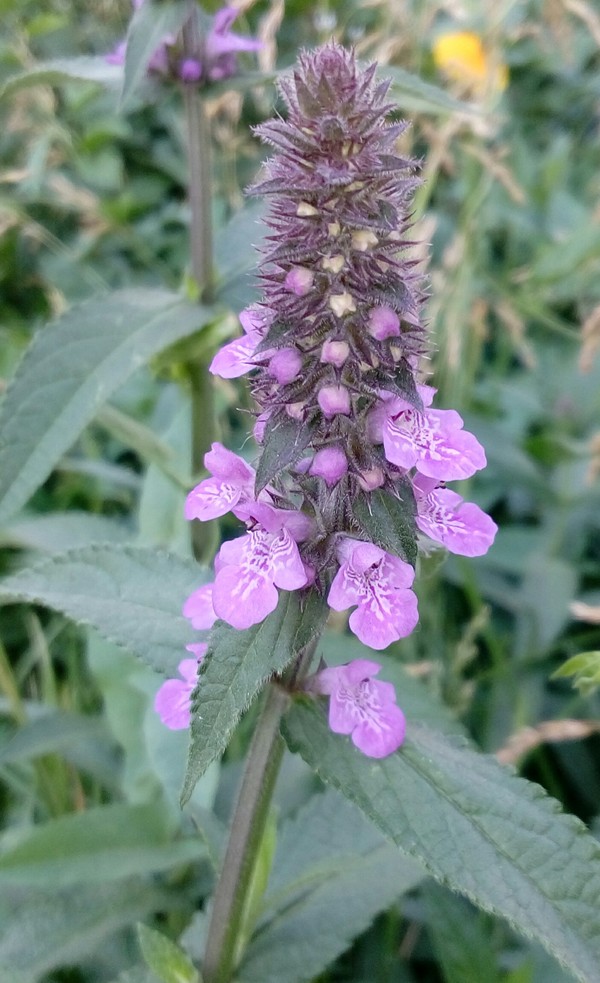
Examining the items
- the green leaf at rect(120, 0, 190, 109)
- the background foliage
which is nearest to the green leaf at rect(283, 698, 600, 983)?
the background foliage

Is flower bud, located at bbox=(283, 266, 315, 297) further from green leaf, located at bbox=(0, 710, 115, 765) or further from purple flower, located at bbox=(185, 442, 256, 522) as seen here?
green leaf, located at bbox=(0, 710, 115, 765)

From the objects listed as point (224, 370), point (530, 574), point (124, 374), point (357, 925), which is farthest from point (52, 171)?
point (357, 925)

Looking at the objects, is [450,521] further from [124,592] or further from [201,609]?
[124,592]

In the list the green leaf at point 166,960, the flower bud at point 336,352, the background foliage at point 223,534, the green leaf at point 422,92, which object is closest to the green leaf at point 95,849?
the background foliage at point 223,534

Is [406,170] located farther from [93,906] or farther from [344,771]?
[93,906]

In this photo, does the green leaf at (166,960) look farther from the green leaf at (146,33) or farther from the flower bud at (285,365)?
the green leaf at (146,33)

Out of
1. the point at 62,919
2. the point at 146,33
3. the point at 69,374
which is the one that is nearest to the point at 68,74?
the point at 146,33
